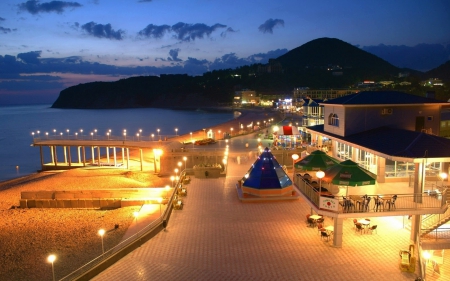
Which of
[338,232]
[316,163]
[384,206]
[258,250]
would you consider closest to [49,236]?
[258,250]

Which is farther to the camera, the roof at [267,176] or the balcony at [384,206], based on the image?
the roof at [267,176]

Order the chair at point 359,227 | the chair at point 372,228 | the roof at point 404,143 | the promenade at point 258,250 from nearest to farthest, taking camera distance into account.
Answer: the promenade at point 258,250
the roof at point 404,143
the chair at point 372,228
the chair at point 359,227

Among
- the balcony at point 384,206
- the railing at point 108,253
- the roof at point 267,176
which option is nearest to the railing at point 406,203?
the balcony at point 384,206

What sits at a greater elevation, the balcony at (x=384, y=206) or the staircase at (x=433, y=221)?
the balcony at (x=384, y=206)

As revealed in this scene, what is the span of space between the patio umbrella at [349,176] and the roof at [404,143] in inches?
55.0

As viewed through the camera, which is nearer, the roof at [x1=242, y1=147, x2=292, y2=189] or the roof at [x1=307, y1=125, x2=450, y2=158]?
the roof at [x1=307, y1=125, x2=450, y2=158]

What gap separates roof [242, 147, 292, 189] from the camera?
18.1 metres

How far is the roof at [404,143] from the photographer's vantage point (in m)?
11.8

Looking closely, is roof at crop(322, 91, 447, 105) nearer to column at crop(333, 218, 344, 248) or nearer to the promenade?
the promenade

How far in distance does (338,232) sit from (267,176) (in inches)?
266

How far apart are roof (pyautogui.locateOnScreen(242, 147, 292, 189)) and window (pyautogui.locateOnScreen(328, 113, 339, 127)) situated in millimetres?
3743

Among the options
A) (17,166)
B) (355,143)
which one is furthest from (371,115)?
(17,166)

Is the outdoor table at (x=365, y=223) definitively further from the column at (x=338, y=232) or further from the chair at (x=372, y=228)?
the column at (x=338, y=232)

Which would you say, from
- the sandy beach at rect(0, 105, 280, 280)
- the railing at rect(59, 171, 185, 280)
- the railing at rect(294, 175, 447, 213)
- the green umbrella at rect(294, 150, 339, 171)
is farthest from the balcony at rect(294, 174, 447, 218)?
the sandy beach at rect(0, 105, 280, 280)
